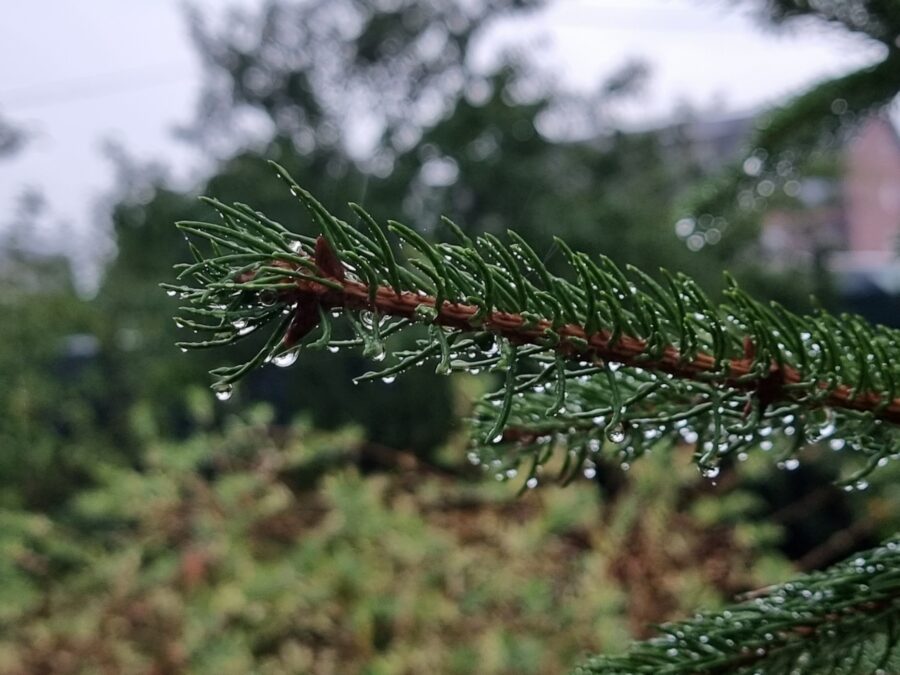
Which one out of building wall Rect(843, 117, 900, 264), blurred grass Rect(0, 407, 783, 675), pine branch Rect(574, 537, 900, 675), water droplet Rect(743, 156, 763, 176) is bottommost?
blurred grass Rect(0, 407, 783, 675)

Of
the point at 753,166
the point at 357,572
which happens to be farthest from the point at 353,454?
the point at 753,166

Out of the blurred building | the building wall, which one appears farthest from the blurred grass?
the building wall

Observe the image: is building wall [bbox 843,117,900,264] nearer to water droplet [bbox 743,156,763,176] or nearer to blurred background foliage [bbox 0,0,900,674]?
blurred background foliage [bbox 0,0,900,674]

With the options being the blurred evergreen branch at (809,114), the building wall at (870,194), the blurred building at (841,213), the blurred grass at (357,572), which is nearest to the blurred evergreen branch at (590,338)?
the blurred evergreen branch at (809,114)

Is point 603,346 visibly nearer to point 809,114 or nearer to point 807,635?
point 807,635

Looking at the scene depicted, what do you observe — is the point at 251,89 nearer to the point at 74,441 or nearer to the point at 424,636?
the point at 74,441

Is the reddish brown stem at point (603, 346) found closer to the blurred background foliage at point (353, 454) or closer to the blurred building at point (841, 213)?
the blurred background foliage at point (353, 454)
